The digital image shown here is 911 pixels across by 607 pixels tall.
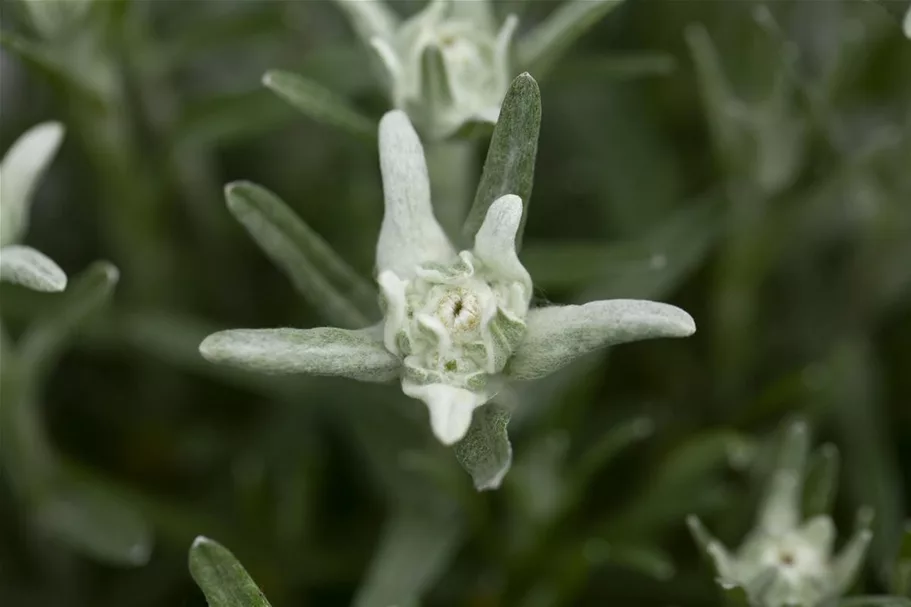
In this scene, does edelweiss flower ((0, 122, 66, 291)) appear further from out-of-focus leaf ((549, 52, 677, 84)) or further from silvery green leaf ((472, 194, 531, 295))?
out-of-focus leaf ((549, 52, 677, 84))

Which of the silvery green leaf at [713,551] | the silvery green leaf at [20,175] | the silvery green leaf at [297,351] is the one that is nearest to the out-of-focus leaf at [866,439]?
the silvery green leaf at [713,551]

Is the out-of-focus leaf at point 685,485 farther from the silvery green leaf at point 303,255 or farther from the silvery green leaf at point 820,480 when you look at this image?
the silvery green leaf at point 303,255

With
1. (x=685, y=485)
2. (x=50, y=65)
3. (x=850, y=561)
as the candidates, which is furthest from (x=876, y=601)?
(x=50, y=65)

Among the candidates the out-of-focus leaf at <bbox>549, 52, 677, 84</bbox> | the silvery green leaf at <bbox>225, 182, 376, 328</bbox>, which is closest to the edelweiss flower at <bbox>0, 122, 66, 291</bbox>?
the silvery green leaf at <bbox>225, 182, 376, 328</bbox>

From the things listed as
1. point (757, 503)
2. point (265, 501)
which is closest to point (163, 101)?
point (265, 501)

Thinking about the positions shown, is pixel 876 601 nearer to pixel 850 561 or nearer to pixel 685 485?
pixel 850 561
